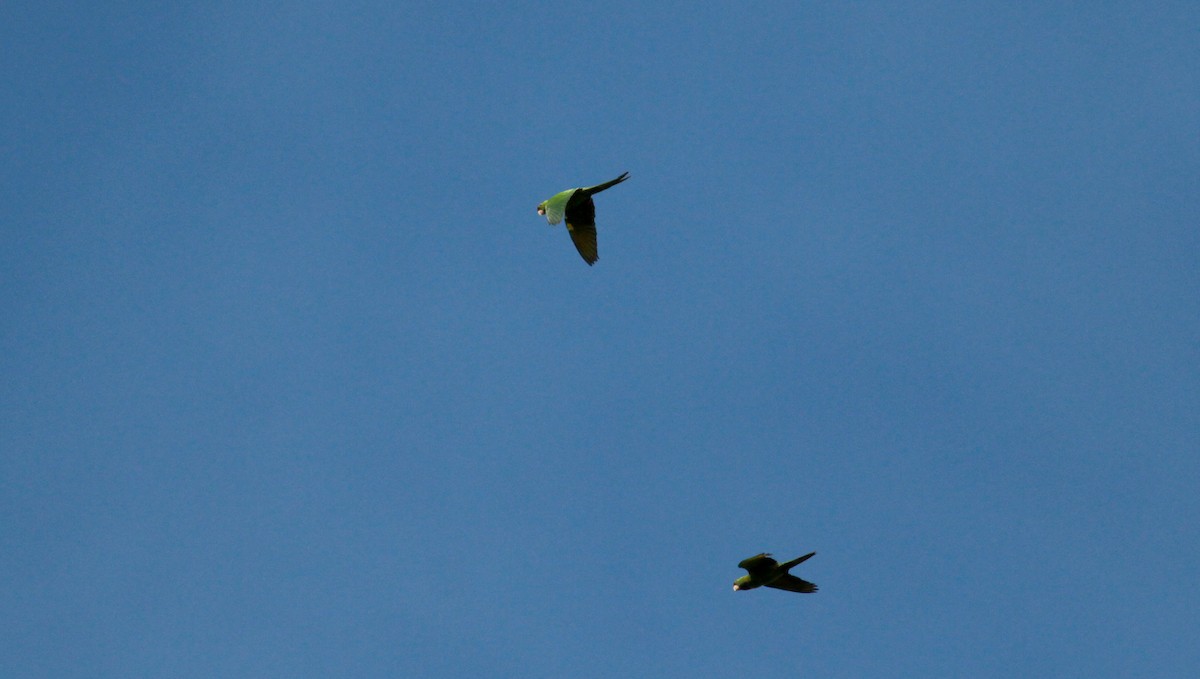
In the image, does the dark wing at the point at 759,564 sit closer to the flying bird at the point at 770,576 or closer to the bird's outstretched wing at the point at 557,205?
the flying bird at the point at 770,576

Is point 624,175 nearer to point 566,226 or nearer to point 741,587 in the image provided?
point 566,226

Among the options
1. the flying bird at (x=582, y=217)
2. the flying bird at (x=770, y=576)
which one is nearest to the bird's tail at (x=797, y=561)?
the flying bird at (x=770, y=576)

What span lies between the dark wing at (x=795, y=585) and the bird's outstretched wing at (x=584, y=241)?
9511 millimetres

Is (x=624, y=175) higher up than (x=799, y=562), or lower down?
higher up

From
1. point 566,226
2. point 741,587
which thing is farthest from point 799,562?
point 566,226

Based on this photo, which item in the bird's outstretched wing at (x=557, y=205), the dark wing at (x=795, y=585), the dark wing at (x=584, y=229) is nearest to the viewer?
the bird's outstretched wing at (x=557, y=205)

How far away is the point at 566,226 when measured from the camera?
29797mm

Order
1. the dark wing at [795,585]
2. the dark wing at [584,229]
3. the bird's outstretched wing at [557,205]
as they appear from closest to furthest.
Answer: the bird's outstretched wing at [557,205] < the dark wing at [584,229] < the dark wing at [795,585]

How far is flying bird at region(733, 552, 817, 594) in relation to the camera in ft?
93.7

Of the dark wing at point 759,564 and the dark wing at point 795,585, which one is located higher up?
the dark wing at point 795,585

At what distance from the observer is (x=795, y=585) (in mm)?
31109

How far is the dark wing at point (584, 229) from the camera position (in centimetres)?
2972

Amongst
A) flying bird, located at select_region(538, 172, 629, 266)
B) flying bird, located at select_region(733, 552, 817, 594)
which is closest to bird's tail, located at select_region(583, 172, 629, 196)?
flying bird, located at select_region(538, 172, 629, 266)

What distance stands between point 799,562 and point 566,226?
32.5 ft
